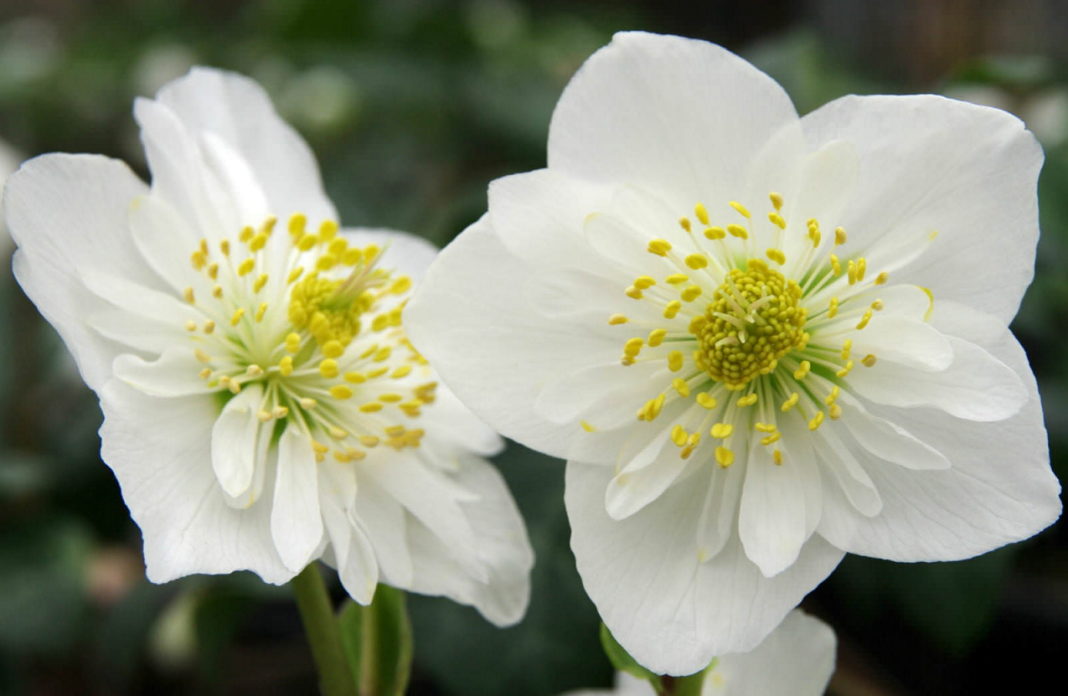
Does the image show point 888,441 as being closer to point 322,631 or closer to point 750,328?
point 750,328

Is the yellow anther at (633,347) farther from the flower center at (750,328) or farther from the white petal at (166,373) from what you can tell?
the white petal at (166,373)

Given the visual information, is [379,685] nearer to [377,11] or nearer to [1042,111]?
[1042,111]

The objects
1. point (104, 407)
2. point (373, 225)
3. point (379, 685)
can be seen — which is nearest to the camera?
point (104, 407)

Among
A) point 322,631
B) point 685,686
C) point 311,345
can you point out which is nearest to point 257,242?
point 311,345

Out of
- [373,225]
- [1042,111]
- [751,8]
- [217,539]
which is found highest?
[217,539]

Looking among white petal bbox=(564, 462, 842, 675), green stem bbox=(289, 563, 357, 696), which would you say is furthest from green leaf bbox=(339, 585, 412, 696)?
white petal bbox=(564, 462, 842, 675)

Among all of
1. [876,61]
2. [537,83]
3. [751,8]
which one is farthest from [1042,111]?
[751,8]

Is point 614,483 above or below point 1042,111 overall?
above

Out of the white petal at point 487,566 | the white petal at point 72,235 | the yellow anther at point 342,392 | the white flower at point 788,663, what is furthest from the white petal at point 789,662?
the white petal at point 72,235
